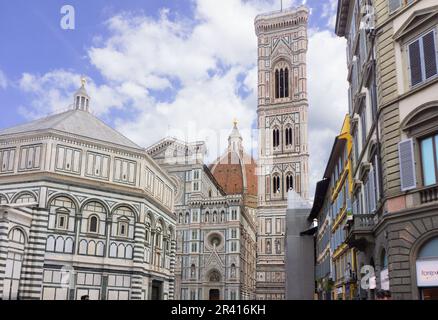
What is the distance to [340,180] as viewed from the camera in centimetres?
3111

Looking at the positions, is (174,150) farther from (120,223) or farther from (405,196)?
(405,196)

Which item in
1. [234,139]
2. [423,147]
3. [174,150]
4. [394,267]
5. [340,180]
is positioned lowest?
[394,267]

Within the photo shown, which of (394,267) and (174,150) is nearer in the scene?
(394,267)

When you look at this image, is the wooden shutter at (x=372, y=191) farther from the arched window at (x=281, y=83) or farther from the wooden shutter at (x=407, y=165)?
the arched window at (x=281, y=83)

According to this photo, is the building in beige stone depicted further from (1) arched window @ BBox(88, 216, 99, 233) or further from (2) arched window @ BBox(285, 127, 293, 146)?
(2) arched window @ BBox(285, 127, 293, 146)

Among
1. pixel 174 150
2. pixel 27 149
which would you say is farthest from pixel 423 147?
pixel 174 150

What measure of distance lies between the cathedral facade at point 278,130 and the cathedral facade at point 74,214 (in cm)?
4825

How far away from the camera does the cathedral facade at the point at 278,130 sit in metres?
88.4

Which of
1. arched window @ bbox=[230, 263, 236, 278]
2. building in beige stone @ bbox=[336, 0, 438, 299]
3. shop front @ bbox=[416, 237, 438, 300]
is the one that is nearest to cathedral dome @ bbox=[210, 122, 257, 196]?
arched window @ bbox=[230, 263, 236, 278]

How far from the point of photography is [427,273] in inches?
594

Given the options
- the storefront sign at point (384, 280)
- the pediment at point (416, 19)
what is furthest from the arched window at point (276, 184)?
the pediment at point (416, 19)

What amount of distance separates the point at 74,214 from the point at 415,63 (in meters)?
26.7

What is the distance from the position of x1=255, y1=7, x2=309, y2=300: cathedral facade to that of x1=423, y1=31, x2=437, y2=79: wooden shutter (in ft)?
236
